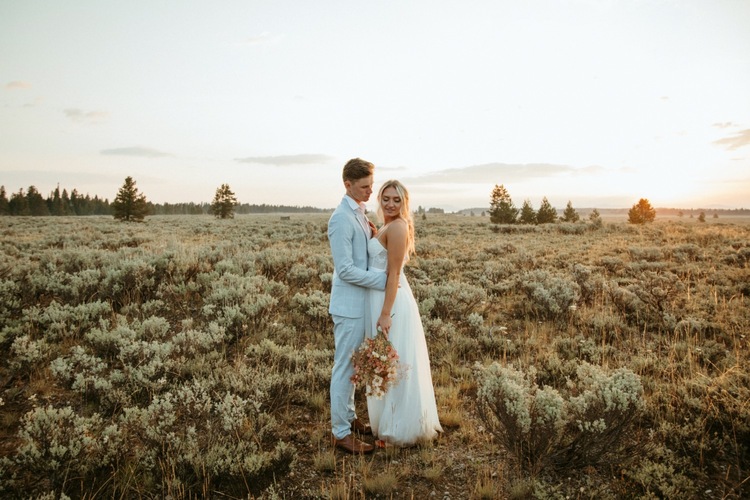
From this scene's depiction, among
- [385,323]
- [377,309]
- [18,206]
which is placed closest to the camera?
[385,323]

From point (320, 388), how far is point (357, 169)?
307 centimetres

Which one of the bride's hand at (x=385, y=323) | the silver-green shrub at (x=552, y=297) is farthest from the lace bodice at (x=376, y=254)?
the silver-green shrub at (x=552, y=297)

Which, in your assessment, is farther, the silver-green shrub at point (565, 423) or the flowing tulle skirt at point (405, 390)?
the flowing tulle skirt at point (405, 390)

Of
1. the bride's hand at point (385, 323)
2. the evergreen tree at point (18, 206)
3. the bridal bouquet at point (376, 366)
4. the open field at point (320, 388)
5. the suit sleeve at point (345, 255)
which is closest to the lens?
the open field at point (320, 388)

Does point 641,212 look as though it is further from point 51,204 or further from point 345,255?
point 51,204

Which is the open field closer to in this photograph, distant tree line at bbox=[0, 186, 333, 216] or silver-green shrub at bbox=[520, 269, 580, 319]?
silver-green shrub at bbox=[520, 269, 580, 319]

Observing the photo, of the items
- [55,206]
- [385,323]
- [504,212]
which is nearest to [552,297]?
[385,323]

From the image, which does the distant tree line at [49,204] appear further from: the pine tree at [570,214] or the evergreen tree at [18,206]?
the pine tree at [570,214]

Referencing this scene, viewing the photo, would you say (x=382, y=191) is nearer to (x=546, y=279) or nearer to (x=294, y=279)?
(x=294, y=279)

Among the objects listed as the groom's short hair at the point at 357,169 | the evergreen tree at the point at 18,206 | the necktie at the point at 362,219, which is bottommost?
the necktie at the point at 362,219

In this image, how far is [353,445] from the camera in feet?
12.6

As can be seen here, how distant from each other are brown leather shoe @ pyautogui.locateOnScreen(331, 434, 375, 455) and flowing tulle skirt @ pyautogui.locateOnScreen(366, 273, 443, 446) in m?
0.22

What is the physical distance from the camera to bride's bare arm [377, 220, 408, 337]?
143 inches

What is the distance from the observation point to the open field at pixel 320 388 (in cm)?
334
